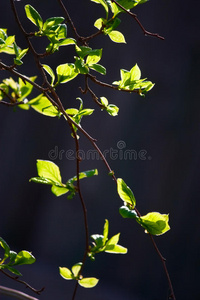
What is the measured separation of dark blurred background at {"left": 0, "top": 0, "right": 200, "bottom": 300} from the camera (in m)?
1.83

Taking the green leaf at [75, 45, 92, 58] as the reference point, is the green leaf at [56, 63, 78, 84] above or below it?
below

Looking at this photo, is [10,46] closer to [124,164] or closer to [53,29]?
[53,29]

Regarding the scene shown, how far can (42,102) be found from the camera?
357 millimetres

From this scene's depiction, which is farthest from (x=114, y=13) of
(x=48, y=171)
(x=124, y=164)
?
(x=124, y=164)

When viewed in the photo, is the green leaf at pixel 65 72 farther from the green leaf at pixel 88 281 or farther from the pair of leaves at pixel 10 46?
the green leaf at pixel 88 281

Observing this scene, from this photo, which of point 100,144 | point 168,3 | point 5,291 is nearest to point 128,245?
point 100,144

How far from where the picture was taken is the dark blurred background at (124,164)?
1828 mm

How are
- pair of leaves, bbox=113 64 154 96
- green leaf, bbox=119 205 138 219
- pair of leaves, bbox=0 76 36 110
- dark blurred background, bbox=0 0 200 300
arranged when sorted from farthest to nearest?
1. dark blurred background, bbox=0 0 200 300
2. pair of leaves, bbox=113 64 154 96
3. green leaf, bbox=119 205 138 219
4. pair of leaves, bbox=0 76 36 110

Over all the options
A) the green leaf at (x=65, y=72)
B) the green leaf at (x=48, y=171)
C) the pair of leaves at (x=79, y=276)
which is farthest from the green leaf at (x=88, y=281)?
the green leaf at (x=65, y=72)

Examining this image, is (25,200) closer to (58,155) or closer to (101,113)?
(58,155)

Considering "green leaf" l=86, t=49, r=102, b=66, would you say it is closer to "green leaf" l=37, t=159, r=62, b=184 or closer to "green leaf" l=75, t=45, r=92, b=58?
"green leaf" l=75, t=45, r=92, b=58

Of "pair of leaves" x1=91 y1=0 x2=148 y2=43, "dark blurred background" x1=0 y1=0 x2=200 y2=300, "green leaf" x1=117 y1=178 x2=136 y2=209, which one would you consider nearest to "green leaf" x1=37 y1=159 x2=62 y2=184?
"green leaf" x1=117 y1=178 x2=136 y2=209

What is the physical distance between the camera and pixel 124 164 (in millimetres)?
1906

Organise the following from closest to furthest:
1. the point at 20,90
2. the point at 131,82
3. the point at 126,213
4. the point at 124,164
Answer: the point at 20,90 < the point at 126,213 < the point at 131,82 < the point at 124,164
